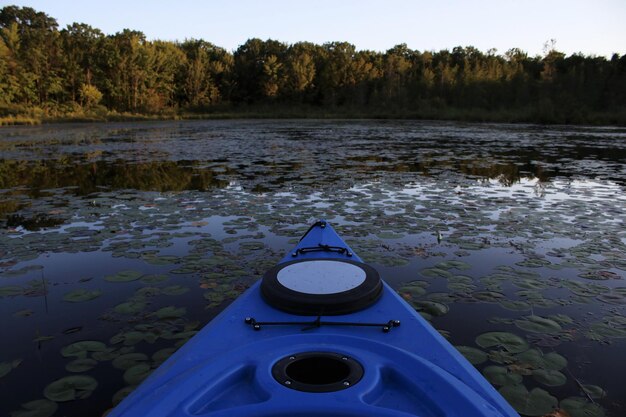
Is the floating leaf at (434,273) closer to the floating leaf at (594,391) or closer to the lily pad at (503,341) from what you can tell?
the lily pad at (503,341)

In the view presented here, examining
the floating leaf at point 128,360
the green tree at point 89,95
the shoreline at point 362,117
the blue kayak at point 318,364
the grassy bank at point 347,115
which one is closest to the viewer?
the blue kayak at point 318,364

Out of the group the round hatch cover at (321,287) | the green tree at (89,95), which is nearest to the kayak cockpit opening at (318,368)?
the round hatch cover at (321,287)

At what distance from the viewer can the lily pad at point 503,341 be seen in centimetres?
231

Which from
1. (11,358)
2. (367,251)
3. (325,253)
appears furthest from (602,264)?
(11,358)

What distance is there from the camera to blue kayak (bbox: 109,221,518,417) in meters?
1.31

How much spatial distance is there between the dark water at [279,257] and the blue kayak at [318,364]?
61 centimetres

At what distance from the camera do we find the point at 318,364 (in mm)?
1593

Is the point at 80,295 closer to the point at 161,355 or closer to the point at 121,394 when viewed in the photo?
the point at 161,355

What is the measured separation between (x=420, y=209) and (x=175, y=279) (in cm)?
331

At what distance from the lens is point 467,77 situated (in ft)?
130

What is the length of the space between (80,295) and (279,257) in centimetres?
158

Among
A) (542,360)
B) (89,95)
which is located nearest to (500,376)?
(542,360)

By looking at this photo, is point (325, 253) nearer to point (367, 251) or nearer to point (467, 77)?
point (367, 251)

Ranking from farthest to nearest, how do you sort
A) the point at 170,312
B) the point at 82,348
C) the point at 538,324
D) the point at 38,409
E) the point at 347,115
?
the point at 347,115 → the point at 170,312 → the point at 538,324 → the point at 82,348 → the point at 38,409
